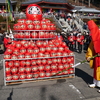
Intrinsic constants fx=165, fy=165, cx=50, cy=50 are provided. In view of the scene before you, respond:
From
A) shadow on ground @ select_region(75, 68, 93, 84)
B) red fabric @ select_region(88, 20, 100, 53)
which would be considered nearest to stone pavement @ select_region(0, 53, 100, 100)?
shadow on ground @ select_region(75, 68, 93, 84)

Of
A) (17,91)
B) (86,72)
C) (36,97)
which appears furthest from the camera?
(86,72)

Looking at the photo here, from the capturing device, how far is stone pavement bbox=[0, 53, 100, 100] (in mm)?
4836

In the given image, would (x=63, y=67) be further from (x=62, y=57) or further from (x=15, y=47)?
(x=15, y=47)

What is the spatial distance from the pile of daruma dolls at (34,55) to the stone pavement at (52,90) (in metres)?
0.34

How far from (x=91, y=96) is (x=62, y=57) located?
6.41 ft

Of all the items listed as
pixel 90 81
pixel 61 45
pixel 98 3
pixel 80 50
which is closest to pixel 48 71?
pixel 61 45

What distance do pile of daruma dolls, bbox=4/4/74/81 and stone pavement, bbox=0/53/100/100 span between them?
1.11 feet

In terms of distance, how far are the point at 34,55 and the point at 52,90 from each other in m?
1.43

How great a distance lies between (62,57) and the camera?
20.6 ft

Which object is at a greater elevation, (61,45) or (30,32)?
(30,32)

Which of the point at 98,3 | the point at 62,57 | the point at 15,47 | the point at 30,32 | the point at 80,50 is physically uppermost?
the point at 98,3

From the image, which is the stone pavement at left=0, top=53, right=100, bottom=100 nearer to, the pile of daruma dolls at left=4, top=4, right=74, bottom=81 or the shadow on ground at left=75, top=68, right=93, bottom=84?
the shadow on ground at left=75, top=68, right=93, bottom=84

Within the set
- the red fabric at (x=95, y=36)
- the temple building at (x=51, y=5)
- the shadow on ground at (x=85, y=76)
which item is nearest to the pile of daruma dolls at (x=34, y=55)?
the shadow on ground at (x=85, y=76)

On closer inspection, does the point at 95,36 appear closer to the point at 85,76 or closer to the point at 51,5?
the point at 85,76
